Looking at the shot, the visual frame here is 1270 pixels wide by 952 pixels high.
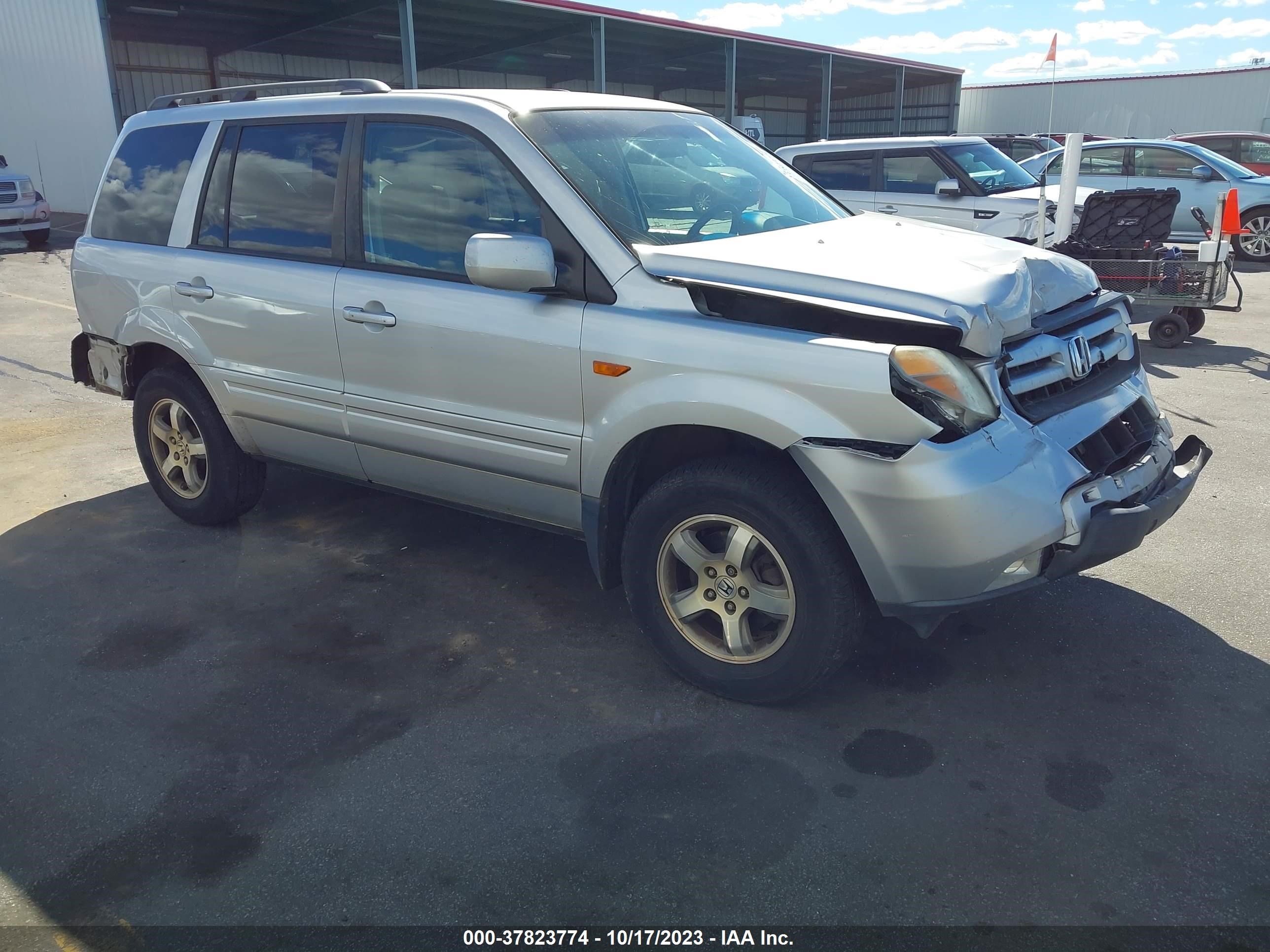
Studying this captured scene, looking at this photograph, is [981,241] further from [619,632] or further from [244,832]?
[244,832]

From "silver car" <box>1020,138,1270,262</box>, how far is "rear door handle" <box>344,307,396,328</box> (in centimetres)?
1220

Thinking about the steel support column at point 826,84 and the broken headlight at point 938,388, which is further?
the steel support column at point 826,84

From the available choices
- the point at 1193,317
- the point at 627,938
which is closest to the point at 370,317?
the point at 627,938

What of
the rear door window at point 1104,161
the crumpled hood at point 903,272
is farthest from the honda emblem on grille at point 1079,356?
the rear door window at point 1104,161

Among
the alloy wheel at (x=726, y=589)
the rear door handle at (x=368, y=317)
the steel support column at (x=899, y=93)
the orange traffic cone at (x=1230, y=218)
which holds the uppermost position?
the steel support column at (x=899, y=93)

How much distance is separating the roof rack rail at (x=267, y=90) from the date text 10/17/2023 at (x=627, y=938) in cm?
313

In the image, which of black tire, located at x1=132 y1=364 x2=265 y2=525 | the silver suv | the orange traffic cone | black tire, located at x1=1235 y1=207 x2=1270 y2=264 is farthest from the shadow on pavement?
black tire, located at x1=1235 y1=207 x2=1270 y2=264

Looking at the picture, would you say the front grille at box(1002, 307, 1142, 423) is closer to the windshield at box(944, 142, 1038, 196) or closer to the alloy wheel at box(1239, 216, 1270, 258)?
the windshield at box(944, 142, 1038, 196)

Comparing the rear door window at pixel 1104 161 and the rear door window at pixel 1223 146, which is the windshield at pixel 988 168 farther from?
the rear door window at pixel 1223 146

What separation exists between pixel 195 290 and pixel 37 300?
955 centimetres

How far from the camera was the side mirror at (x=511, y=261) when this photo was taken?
10.5 feet

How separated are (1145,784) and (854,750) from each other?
31.1 inches

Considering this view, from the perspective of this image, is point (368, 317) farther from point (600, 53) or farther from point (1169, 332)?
point (600, 53)

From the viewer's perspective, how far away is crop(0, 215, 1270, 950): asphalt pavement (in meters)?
2.47
